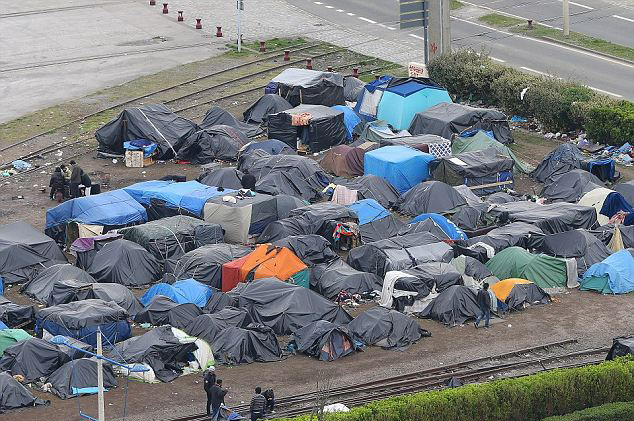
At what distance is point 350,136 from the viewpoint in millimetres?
53469

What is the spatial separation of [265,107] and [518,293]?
18387 mm

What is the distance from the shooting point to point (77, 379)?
34.3 metres

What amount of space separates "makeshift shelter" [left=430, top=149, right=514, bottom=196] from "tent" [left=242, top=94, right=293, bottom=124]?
881cm

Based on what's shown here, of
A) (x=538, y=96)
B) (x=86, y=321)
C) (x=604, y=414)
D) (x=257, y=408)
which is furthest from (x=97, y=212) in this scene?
(x=538, y=96)

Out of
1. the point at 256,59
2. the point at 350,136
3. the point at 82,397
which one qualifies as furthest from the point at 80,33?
the point at 82,397

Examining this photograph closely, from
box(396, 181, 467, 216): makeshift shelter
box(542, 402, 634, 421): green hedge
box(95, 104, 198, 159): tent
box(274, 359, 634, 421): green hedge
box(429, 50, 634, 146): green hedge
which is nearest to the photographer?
box(274, 359, 634, 421): green hedge

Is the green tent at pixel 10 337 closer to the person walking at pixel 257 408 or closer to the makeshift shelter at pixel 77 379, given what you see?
the makeshift shelter at pixel 77 379

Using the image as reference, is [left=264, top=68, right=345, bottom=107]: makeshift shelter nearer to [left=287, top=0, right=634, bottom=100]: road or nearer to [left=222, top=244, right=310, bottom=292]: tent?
[left=287, top=0, right=634, bottom=100]: road

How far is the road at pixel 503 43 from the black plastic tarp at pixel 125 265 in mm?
24128

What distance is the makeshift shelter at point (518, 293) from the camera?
39469 mm

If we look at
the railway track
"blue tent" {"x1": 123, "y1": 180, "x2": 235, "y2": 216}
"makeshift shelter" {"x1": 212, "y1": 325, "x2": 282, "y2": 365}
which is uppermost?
"blue tent" {"x1": 123, "y1": 180, "x2": 235, "y2": 216}

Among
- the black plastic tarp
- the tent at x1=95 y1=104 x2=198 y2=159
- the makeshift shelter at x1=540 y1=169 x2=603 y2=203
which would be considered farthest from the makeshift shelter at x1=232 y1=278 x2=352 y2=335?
the tent at x1=95 y1=104 x2=198 y2=159

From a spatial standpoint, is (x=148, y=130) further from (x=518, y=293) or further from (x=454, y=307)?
(x=518, y=293)

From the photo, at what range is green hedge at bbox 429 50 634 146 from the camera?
52125mm
